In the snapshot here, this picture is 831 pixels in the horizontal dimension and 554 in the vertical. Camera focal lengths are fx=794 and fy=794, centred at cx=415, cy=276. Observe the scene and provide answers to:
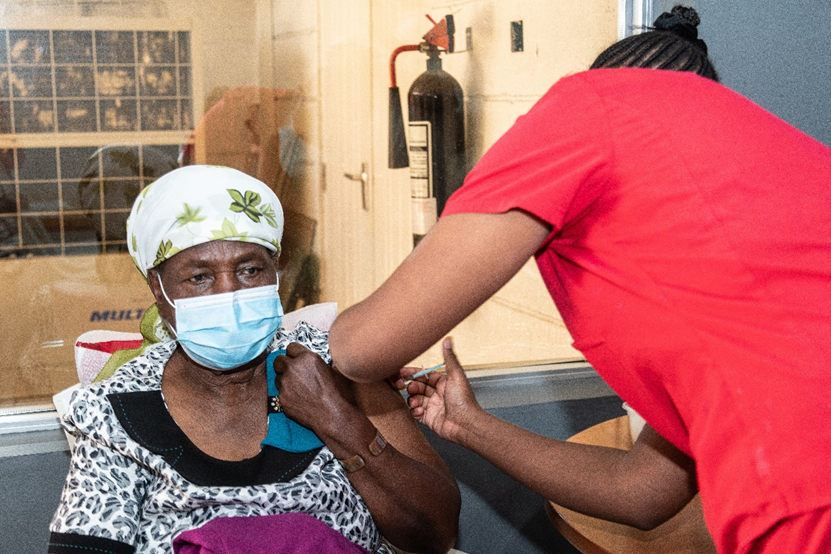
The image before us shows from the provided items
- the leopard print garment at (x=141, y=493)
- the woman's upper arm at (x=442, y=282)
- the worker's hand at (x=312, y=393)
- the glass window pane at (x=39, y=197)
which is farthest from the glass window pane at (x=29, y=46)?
the woman's upper arm at (x=442, y=282)

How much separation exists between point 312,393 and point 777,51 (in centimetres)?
204

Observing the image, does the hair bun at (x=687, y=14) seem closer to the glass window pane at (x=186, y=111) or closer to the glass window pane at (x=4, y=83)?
the glass window pane at (x=186, y=111)

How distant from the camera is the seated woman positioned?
1491mm

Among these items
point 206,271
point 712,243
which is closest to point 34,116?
point 206,271

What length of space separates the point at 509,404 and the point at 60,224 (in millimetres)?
1554

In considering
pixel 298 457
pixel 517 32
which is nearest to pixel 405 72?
pixel 517 32

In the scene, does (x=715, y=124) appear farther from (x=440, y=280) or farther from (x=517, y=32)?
(x=517, y=32)

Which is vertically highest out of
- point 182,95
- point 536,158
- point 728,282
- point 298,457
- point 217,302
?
point 182,95

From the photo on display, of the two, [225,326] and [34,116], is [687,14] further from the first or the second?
[34,116]

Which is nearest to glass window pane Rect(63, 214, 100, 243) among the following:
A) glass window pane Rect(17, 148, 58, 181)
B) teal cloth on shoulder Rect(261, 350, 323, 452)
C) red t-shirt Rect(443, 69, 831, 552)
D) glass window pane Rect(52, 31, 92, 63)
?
glass window pane Rect(17, 148, 58, 181)

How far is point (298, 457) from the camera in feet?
5.21

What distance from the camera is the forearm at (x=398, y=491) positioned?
1.54 m

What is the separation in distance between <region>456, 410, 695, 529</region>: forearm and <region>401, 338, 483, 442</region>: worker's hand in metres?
0.02

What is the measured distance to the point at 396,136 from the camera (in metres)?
3.02
